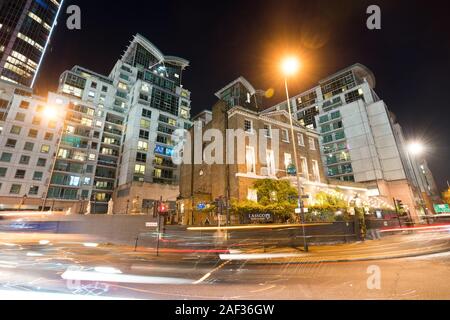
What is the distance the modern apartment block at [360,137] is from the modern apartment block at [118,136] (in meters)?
43.9

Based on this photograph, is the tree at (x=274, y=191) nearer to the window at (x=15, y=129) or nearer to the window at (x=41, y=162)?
the window at (x=41, y=162)

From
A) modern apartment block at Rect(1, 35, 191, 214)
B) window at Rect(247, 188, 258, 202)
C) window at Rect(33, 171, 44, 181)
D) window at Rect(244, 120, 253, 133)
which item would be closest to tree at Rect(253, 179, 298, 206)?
window at Rect(247, 188, 258, 202)

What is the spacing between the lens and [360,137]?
182 ft

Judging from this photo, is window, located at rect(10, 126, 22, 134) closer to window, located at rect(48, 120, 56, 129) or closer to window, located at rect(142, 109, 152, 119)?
window, located at rect(48, 120, 56, 129)

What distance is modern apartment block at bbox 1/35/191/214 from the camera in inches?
1873

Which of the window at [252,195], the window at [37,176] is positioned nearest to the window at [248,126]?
the window at [252,195]

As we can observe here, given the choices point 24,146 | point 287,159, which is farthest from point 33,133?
point 287,159

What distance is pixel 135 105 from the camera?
2197 inches

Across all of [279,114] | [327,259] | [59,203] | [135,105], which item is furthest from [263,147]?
[59,203]

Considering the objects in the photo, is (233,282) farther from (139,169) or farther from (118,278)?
(139,169)

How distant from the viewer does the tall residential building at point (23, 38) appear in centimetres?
7038

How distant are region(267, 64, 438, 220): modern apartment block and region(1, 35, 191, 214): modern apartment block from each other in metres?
43.9

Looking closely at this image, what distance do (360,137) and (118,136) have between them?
66.4 m

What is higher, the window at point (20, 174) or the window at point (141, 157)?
the window at point (141, 157)
